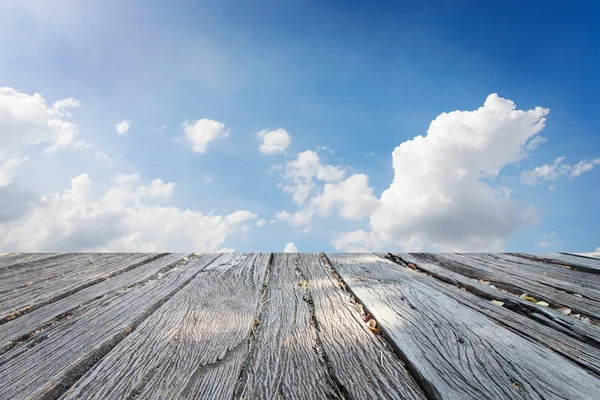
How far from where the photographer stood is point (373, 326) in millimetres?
1368

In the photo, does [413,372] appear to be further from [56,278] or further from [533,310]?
[56,278]

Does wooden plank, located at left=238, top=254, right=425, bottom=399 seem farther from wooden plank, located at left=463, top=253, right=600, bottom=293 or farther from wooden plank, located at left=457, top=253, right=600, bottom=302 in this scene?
wooden plank, located at left=463, top=253, right=600, bottom=293

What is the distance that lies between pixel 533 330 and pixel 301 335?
0.86m

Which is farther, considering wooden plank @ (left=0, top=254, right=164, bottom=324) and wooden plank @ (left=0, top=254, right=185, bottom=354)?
wooden plank @ (left=0, top=254, right=164, bottom=324)

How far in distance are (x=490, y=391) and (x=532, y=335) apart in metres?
0.50

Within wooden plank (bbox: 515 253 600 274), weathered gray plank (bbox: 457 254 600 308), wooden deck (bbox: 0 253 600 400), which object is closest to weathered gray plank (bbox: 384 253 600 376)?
wooden deck (bbox: 0 253 600 400)

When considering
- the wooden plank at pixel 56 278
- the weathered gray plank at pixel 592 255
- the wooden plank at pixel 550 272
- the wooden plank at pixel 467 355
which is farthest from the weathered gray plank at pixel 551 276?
the wooden plank at pixel 56 278

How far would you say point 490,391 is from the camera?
0.94 metres

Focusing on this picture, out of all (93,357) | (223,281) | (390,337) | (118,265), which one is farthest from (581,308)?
(118,265)

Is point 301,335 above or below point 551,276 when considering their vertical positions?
below

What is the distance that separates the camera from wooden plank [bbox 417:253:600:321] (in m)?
1.72

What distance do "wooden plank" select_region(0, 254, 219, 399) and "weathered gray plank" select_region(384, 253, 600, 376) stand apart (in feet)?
4.64

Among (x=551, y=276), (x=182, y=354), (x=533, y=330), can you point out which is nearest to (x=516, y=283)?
(x=551, y=276)

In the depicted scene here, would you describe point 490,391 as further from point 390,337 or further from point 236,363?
point 236,363
